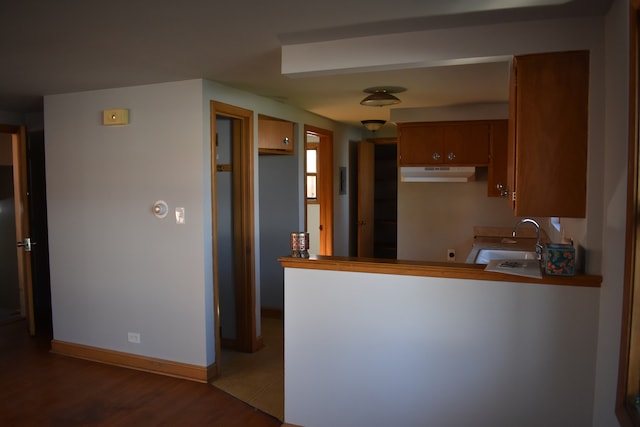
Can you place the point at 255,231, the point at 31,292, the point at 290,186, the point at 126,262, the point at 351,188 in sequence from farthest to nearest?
the point at 351,188 → the point at 290,186 → the point at 31,292 → the point at 255,231 → the point at 126,262

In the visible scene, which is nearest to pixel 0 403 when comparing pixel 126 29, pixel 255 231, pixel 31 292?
pixel 31 292

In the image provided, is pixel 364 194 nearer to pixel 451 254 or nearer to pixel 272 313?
pixel 451 254

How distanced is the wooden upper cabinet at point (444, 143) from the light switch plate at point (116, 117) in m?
2.69

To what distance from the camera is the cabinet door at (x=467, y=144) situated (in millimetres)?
4906

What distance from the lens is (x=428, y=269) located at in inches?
101

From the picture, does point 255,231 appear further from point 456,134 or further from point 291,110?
point 456,134

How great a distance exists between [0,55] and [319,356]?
8.41 ft

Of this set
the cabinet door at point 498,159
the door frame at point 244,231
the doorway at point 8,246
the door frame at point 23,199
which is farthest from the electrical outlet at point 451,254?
the doorway at point 8,246

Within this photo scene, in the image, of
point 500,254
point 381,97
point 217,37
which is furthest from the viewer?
point 500,254

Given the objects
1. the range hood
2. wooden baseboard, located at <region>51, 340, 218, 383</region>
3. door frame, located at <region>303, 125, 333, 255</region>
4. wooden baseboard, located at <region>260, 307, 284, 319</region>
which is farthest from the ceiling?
wooden baseboard, located at <region>260, 307, 284, 319</region>

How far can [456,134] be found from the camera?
4961 mm

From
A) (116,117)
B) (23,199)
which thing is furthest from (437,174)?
(23,199)

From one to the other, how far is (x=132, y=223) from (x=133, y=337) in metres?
0.92

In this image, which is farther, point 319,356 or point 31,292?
point 31,292
